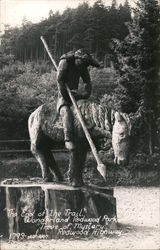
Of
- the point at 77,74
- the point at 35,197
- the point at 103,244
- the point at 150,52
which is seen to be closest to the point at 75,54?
the point at 77,74

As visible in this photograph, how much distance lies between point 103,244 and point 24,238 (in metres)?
1.53

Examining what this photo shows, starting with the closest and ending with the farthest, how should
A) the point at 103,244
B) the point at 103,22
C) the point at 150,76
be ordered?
the point at 103,244 → the point at 103,22 → the point at 150,76

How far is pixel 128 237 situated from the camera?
352 inches

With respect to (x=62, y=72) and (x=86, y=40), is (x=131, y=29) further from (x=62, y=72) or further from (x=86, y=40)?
(x=62, y=72)

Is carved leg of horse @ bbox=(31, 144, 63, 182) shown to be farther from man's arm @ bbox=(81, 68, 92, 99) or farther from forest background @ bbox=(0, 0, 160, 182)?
forest background @ bbox=(0, 0, 160, 182)

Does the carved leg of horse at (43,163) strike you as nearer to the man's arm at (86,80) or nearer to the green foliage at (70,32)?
the man's arm at (86,80)

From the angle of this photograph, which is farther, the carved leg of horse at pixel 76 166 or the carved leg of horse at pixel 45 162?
the carved leg of horse at pixel 45 162

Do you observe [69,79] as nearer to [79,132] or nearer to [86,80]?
[86,80]

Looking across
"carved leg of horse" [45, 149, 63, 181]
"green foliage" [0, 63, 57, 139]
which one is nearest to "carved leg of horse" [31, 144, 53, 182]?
"carved leg of horse" [45, 149, 63, 181]

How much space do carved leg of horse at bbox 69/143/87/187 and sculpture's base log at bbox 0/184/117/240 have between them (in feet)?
0.61

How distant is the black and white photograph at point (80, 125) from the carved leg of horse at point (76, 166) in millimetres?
19

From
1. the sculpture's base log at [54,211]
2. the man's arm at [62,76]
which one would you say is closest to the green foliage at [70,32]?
the man's arm at [62,76]

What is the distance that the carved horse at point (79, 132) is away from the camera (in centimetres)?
877

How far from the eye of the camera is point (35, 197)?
29.7ft
